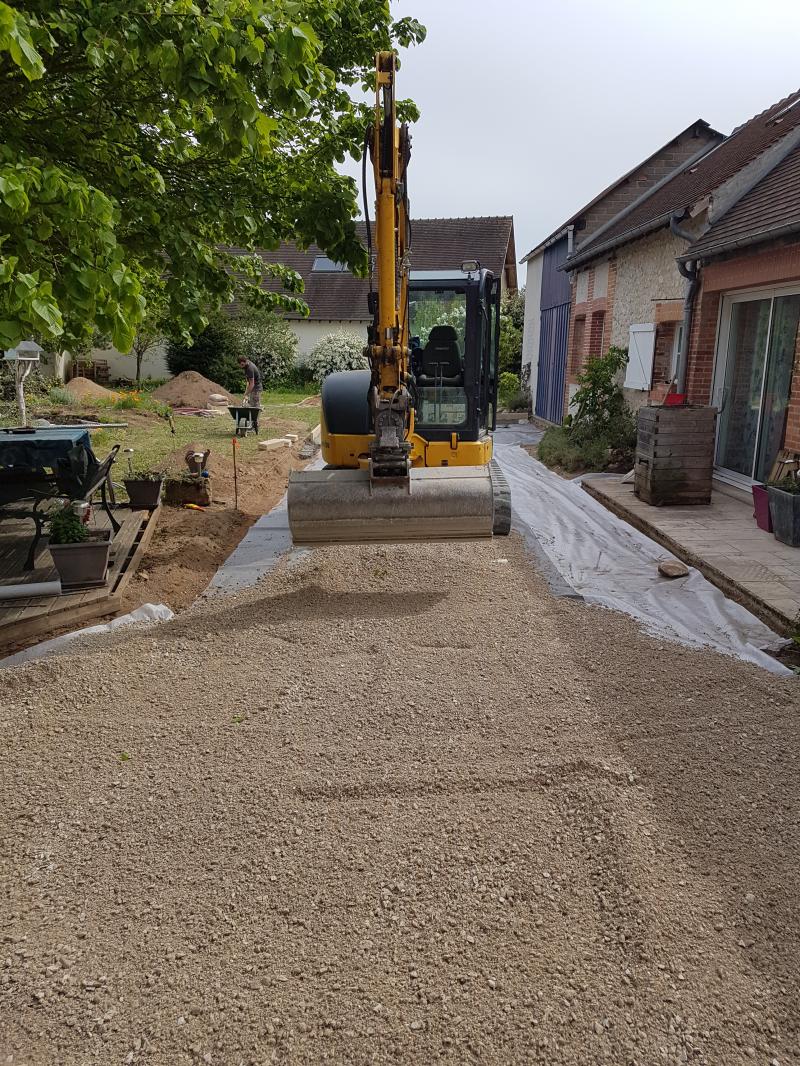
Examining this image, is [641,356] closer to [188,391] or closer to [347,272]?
[188,391]

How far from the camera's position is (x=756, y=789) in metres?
3.28

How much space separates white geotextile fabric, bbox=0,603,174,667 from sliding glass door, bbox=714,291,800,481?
675 centimetres

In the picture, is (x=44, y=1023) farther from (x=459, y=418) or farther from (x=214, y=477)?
(x=214, y=477)

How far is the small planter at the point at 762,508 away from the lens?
23.6 feet

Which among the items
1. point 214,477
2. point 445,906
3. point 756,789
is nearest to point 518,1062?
point 445,906

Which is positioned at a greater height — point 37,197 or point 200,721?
point 37,197

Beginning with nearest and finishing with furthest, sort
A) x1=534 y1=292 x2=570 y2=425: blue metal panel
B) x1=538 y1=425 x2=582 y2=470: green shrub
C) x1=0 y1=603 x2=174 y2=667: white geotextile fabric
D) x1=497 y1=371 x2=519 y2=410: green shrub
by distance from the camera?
x1=0 y1=603 x2=174 y2=667: white geotextile fabric
x1=538 y1=425 x2=582 y2=470: green shrub
x1=534 y1=292 x2=570 y2=425: blue metal panel
x1=497 y1=371 x2=519 y2=410: green shrub

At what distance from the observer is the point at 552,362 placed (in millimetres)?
18766

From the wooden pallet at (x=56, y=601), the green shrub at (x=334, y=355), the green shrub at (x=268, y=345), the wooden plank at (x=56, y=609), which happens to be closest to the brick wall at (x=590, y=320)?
the wooden pallet at (x=56, y=601)

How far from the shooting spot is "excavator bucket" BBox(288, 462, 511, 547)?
5.54 meters

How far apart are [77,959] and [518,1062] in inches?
56.0

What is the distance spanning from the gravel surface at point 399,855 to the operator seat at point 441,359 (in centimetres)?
333

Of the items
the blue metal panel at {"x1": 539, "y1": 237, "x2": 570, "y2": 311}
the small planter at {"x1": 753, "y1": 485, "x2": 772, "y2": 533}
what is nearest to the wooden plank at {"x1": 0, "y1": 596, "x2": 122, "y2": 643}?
the small planter at {"x1": 753, "y1": 485, "x2": 772, "y2": 533}

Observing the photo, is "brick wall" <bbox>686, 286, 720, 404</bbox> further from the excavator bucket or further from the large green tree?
the excavator bucket
